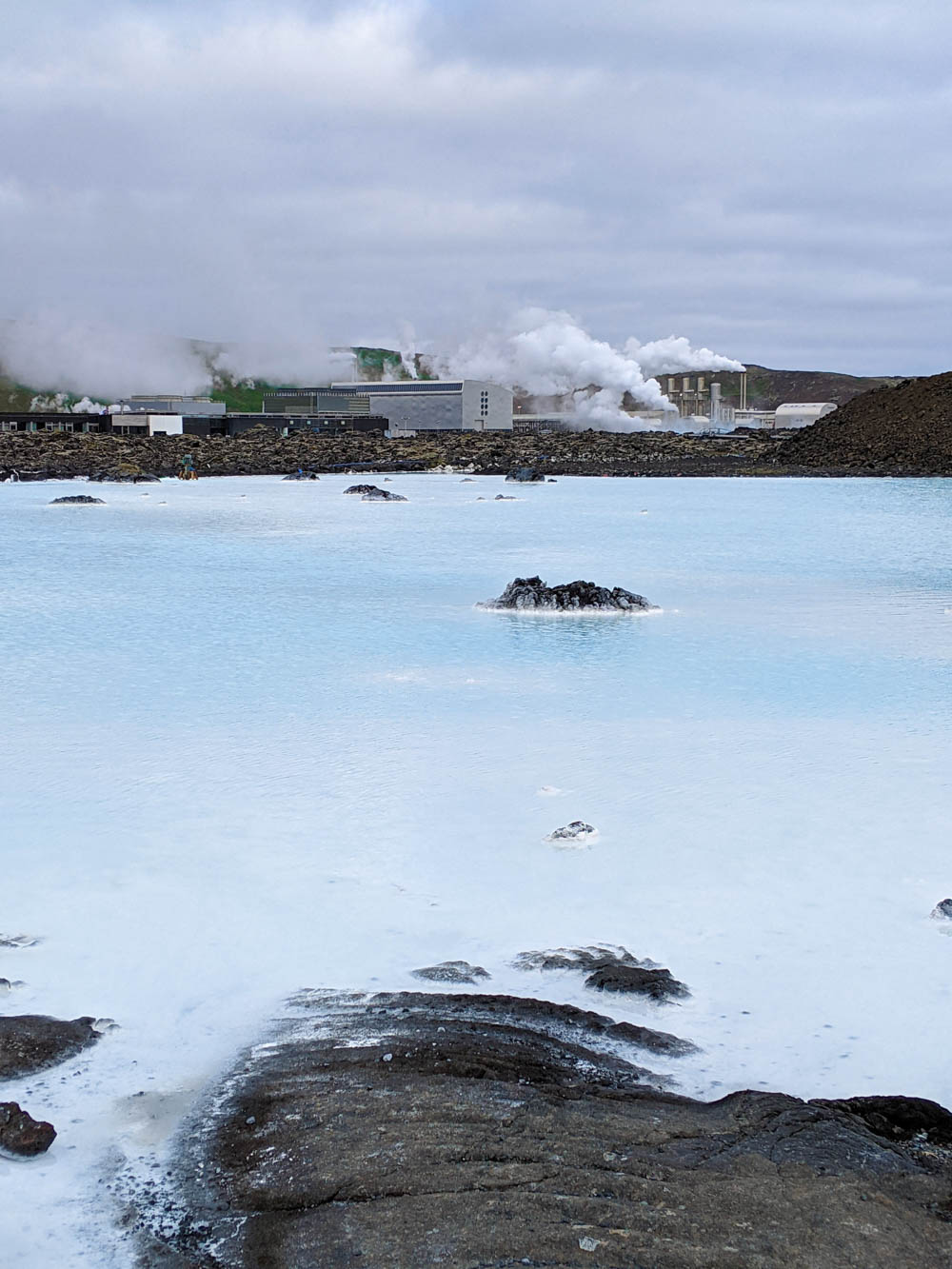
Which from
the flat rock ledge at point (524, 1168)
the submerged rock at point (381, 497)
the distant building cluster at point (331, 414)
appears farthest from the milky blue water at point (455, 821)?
the distant building cluster at point (331, 414)

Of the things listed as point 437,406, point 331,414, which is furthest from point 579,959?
point 331,414

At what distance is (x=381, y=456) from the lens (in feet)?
187

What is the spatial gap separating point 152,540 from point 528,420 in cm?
8585

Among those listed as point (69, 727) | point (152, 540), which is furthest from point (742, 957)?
point (152, 540)

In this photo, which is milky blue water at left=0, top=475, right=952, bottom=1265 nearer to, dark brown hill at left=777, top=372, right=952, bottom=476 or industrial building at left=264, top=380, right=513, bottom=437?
dark brown hill at left=777, top=372, right=952, bottom=476

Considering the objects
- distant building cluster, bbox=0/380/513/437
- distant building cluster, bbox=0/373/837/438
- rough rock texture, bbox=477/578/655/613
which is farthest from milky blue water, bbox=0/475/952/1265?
distant building cluster, bbox=0/380/513/437

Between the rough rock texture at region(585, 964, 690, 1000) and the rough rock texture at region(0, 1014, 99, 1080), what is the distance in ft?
4.54

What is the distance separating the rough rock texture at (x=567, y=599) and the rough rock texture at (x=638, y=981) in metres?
7.56

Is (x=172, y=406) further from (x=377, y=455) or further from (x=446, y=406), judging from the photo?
(x=377, y=455)

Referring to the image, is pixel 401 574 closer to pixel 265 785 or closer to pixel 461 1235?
pixel 265 785

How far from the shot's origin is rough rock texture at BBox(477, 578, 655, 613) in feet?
37.0

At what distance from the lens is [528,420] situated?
337 ft

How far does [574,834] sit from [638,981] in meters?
1.39

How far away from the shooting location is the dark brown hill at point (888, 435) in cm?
4922
